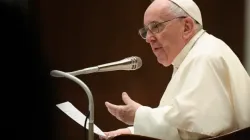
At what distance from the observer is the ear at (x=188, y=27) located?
215 cm

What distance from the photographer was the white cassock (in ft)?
6.12

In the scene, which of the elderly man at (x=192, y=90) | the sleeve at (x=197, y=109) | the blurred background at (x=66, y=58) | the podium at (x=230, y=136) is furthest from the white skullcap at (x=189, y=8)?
the blurred background at (x=66, y=58)

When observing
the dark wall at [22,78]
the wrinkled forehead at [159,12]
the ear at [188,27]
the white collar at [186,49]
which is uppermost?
the wrinkled forehead at [159,12]

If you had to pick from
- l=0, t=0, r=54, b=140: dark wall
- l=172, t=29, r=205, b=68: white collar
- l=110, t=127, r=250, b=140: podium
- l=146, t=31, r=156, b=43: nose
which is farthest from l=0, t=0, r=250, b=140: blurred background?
l=110, t=127, r=250, b=140: podium

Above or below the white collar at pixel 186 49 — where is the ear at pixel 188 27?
above

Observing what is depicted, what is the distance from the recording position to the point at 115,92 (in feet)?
10.6

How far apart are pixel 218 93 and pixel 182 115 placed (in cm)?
17

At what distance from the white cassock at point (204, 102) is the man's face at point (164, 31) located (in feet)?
0.45

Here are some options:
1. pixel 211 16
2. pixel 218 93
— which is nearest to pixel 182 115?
pixel 218 93

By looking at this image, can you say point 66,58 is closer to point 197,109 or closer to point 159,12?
point 159,12

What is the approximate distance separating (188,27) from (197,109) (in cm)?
45

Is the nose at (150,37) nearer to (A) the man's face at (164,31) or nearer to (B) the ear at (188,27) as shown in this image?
(A) the man's face at (164,31)

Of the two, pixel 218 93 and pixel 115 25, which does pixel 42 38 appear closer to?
pixel 115 25

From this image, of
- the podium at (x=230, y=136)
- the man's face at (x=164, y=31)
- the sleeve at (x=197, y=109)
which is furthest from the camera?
the man's face at (x=164, y=31)
